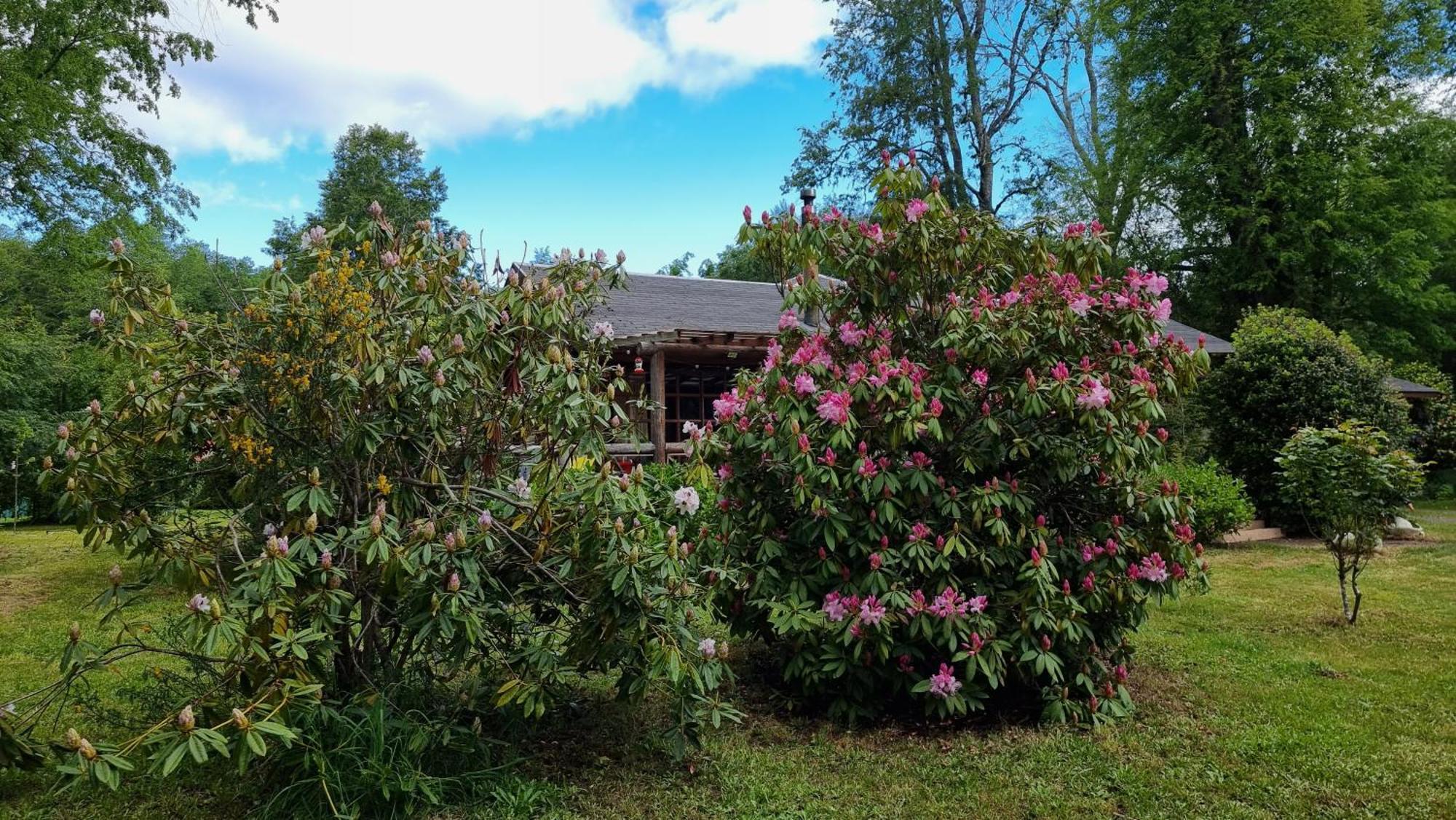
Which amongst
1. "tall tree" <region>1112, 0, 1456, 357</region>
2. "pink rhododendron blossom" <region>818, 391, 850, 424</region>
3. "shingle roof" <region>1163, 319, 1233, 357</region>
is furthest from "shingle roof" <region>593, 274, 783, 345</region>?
"tall tree" <region>1112, 0, 1456, 357</region>

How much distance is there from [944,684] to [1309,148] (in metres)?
19.5

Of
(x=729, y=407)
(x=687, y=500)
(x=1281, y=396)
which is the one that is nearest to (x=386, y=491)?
(x=687, y=500)

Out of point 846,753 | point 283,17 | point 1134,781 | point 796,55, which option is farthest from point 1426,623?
point 796,55

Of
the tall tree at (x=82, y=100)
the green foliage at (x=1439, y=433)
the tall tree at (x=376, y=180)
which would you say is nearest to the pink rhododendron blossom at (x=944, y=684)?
the tall tree at (x=82, y=100)

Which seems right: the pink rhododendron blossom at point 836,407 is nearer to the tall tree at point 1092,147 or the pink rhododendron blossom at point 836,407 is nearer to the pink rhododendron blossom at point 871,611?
the pink rhododendron blossom at point 871,611

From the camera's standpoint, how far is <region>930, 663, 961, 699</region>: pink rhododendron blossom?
11.8 ft

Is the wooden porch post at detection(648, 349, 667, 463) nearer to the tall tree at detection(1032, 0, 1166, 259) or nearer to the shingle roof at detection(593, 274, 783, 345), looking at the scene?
the shingle roof at detection(593, 274, 783, 345)

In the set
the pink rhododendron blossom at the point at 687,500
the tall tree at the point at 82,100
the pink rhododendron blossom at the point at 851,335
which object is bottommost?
the pink rhododendron blossom at the point at 687,500

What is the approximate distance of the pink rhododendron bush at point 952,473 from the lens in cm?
365

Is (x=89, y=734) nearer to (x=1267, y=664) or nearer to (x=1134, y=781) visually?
(x=1134, y=781)

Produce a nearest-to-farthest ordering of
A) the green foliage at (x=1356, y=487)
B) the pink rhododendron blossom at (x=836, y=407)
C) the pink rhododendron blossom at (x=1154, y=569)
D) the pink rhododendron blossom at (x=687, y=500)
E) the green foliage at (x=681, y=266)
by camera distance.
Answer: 1. the pink rhododendron blossom at (x=687, y=500)
2. the pink rhododendron blossom at (x=836, y=407)
3. the pink rhododendron blossom at (x=1154, y=569)
4. the green foliage at (x=1356, y=487)
5. the green foliage at (x=681, y=266)

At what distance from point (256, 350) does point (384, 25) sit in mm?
4878

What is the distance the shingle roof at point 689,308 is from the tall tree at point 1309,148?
10.8 meters

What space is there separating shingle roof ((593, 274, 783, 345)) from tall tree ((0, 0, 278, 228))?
5639 millimetres
